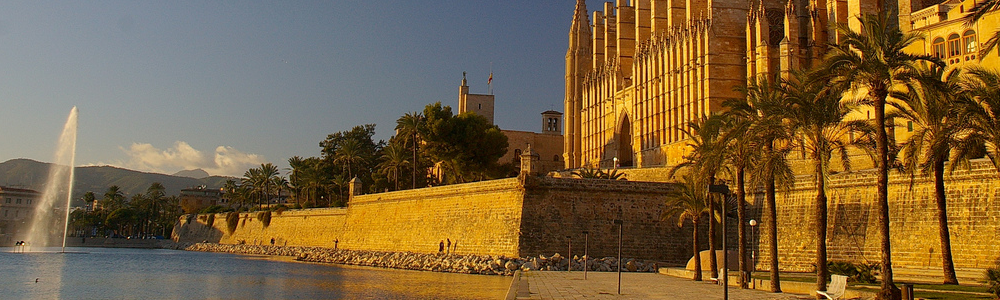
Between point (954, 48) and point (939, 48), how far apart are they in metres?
0.74

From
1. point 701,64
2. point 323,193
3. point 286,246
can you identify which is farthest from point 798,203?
point 323,193

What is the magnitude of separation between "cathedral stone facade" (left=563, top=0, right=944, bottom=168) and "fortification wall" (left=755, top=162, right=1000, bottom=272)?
395 inches

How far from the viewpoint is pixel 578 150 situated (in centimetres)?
6456

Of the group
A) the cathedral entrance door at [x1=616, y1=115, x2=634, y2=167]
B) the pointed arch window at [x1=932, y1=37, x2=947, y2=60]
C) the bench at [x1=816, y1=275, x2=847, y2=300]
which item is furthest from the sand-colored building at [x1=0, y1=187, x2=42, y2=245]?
the bench at [x1=816, y1=275, x2=847, y2=300]

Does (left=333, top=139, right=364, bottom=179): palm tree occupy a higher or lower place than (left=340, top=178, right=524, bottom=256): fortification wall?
higher

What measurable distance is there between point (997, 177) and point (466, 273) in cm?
1794

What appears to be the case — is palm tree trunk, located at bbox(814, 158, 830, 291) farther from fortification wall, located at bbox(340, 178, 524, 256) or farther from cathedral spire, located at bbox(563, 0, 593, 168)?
cathedral spire, located at bbox(563, 0, 593, 168)

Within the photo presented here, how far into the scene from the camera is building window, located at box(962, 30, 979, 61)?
30.3 metres

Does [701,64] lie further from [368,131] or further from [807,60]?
[368,131]

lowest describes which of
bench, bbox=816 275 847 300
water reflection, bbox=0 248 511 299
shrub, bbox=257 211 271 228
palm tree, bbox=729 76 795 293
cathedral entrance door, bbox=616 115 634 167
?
water reflection, bbox=0 248 511 299

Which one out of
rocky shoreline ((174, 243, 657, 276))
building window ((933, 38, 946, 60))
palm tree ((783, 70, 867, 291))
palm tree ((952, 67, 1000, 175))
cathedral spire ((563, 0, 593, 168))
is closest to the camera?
palm tree ((783, 70, 867, 291))

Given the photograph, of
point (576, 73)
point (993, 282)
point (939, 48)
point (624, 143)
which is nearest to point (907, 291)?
point (993, 282)

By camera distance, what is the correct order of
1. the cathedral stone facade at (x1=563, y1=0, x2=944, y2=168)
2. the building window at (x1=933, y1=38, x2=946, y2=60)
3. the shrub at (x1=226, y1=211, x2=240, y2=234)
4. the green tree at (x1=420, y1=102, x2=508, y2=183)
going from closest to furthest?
the building window at (x1=933, y1=38, x2=946, y2=60)
the cathedral stone facade at (x1=563, y1=0, x2=944, y2=168)
the green tree at (x1=420, y1=102, x2=508, y2=183)
the shrub at (x1=226, y1=211, x2=240, y2=234)

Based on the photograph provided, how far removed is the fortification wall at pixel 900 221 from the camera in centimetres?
2062
